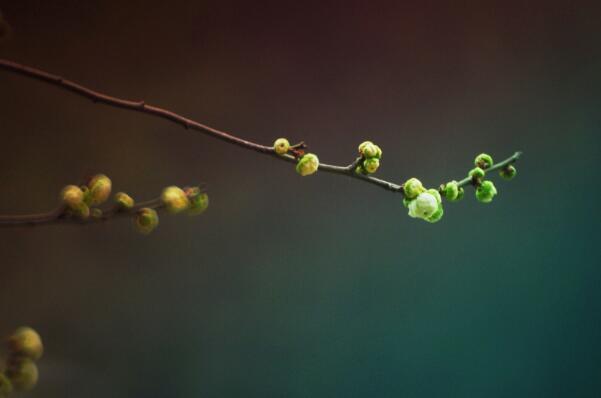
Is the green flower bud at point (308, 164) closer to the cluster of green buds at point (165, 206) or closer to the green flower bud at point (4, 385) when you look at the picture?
the cluster of green buds at point (165, 206)

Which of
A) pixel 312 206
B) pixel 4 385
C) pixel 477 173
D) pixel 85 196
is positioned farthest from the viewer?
pixel 312 206

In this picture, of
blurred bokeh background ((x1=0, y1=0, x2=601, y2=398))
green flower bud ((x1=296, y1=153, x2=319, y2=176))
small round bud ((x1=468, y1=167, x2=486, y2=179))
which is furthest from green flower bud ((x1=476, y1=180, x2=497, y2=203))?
blurred bokeh background ((x1=0, y1=0, x2=601, y2=398))

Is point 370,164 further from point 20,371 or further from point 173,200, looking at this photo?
point 20,371

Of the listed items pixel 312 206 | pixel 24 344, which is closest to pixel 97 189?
pixel 24 344

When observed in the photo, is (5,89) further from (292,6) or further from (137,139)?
(292,6)

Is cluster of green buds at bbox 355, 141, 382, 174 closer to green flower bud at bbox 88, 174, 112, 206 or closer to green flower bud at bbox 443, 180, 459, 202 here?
green flower bud at bbox 443, 180, 459, 202

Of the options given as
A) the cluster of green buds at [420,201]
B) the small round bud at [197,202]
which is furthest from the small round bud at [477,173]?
the small round bud at [197,202]

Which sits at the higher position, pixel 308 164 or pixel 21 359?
pixel 308 164
